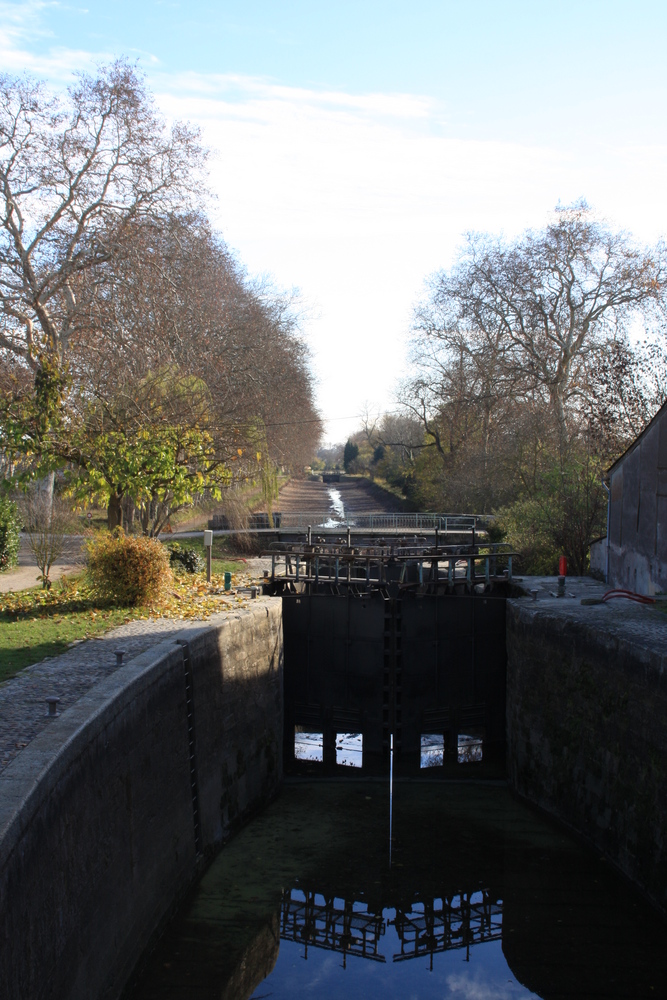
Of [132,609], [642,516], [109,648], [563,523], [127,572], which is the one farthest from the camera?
[563,523]

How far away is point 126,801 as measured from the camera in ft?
25.8

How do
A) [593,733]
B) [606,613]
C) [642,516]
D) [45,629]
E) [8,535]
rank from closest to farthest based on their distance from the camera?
[593,733] < [45,629] < [606,613] < [642,516] < [8,535]

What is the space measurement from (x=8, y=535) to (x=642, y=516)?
545 inches

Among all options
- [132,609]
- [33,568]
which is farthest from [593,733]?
[33,568]

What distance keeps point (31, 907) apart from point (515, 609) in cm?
959

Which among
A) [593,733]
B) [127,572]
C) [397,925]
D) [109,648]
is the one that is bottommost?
[397,925]

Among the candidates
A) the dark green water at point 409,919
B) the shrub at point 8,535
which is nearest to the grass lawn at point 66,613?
the dark green water at point 409,919

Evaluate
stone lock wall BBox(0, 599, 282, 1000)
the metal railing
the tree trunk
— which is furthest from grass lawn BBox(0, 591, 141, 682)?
the tree trunk

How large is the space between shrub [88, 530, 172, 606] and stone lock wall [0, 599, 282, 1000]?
194 cm

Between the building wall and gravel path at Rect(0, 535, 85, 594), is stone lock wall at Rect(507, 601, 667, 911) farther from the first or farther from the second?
gravel path at Rect(0, 535, 85, 594)

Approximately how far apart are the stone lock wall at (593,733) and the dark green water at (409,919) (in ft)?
1.47

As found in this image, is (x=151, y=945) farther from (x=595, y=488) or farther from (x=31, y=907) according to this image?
(x=595, y=488)

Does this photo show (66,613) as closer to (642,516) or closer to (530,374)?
(642,516)

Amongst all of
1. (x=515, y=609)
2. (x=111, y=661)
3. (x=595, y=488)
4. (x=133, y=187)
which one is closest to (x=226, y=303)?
(x=133, y=187)
